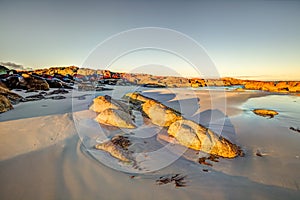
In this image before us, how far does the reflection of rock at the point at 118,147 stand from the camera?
10.5 feet

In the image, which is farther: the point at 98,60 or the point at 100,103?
the point at 100,103

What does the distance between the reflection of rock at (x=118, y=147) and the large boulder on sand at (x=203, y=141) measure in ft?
5.12

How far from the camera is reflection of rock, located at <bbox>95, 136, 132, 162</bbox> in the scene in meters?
3.20

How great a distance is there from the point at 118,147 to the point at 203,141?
2.20 m

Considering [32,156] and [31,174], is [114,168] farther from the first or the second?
[32,156]

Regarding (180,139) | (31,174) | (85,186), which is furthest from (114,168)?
(180,139)

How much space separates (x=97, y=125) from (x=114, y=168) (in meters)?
2.35

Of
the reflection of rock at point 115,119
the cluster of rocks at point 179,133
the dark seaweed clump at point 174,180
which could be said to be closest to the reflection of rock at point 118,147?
the cluster of rocks at point 179,133

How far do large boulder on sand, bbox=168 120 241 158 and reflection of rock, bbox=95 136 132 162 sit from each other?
1560 millimetres

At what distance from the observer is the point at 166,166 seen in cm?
309

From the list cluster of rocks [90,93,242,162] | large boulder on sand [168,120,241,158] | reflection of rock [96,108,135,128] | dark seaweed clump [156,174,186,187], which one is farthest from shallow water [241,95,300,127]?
reflection of rock [96,108,135,128]

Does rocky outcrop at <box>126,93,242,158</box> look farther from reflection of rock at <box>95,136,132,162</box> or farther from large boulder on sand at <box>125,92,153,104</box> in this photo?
large boulder on sand at <box>125,92,153,104</box>

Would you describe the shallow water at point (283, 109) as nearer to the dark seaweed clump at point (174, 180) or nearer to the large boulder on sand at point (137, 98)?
the large boulder on sand at point (137, 98)

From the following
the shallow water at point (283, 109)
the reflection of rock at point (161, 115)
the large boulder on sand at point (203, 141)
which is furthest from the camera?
the shallow water at point (283, 109)
